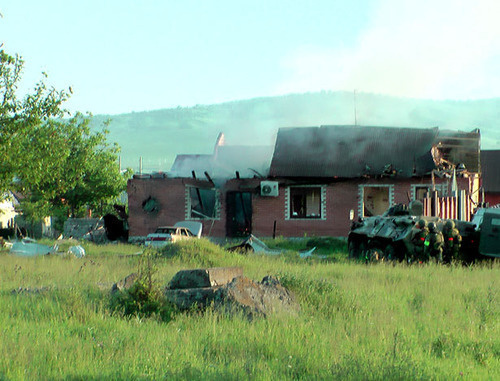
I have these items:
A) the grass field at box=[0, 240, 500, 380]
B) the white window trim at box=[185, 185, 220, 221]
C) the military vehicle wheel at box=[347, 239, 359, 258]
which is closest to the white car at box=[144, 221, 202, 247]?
the white window trim at box=[185, 185, 220, 221]

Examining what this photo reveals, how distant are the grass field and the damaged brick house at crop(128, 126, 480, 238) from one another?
18.6 m

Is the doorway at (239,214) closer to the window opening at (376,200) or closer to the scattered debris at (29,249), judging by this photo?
the window opening at (376,200)

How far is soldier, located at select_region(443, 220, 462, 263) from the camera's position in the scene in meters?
17.6

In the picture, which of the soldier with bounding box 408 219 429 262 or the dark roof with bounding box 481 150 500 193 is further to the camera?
the dark roof with bounding box 481 150 500 193

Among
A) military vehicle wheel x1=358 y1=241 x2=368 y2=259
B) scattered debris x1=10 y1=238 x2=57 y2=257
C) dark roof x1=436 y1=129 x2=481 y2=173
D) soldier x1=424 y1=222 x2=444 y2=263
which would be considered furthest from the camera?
dark roof x1=436 y1=129 x2=481 y2=173

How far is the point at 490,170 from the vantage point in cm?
4881

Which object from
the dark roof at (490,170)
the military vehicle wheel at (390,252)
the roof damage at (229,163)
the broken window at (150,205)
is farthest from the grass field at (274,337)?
the dark roof at (490,170)

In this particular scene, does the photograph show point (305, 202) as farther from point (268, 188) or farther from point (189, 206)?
point (189, 206)

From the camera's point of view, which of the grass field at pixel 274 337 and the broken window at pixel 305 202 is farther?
the broken window at pixel 305 202

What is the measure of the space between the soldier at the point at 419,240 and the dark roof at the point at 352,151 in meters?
13.1

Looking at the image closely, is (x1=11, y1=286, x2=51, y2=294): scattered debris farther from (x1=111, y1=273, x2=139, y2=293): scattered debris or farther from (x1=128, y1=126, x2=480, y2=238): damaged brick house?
(x1=128, y1=126, x2=480, y2=238): damaged brick house

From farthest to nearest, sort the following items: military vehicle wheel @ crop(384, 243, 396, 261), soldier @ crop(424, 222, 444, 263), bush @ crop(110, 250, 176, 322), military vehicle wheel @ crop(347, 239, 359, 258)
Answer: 1. military vehicle wheel @ crop(347, 239, 359, 258)
2. military vehicle wheel @ crop(384, 243, 396, 261)
3. soldier @ crop(424, 222, 444, 263)
4. bush @ crop(110, 250, 176, 322)

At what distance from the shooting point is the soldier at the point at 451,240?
57.7 ft

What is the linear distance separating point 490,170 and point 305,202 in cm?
2245
